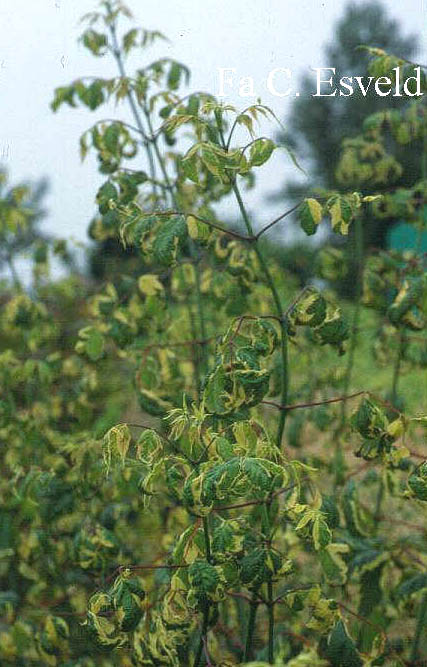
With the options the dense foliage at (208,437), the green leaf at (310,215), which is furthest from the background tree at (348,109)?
the green leaf at (310,215)

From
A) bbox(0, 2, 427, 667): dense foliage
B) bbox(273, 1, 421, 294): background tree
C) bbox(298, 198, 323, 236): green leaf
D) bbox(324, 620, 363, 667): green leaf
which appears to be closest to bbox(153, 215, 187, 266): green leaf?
bbox(0, 2, 427, 667): dense foliage

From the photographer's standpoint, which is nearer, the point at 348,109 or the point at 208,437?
the point at 208,437

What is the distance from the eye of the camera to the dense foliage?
1.61 m

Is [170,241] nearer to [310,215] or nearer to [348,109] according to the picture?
[310,215]

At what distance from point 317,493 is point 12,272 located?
136cm

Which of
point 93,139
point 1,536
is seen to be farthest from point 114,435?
point 1,536

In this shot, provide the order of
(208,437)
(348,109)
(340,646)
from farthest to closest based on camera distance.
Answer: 1. (348,109)
2. (340,646)
3. (208,437)

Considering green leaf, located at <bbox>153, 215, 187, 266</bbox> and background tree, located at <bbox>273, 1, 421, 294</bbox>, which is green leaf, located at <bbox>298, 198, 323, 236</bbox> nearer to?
green leaf, located at <bbox>153, 215, 187, 266</bbox>

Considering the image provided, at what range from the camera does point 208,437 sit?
1577 mm

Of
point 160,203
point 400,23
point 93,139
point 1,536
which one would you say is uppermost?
point 400,23

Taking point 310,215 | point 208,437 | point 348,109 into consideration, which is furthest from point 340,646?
point 348,109

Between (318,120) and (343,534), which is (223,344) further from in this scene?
(318,120)

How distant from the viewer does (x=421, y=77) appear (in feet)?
7.47

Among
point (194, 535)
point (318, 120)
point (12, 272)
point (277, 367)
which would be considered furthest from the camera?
point (318, 120)
